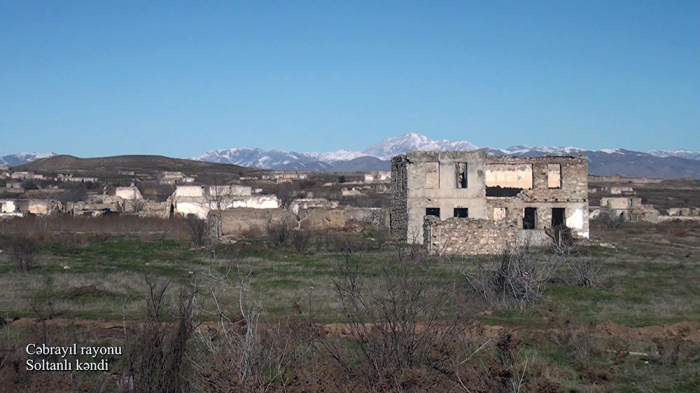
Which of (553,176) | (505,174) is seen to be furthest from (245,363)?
(505,174)

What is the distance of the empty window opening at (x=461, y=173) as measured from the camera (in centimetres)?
3188

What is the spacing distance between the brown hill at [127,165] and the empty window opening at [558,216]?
90.7m

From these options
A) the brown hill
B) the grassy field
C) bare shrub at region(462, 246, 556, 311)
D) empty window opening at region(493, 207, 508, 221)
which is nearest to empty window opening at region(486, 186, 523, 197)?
empty window opening at region(493, 207, 508, 221)

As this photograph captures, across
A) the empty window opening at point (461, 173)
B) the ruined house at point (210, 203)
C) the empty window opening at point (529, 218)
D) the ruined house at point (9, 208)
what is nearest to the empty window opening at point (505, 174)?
the empty window opening at point (529, 218)

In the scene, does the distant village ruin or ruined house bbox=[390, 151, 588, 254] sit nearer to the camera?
the distant village ruin

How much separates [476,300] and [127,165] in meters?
127

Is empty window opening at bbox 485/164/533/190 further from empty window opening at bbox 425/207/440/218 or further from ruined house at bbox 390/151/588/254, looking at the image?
empty window opening at bbox 425/207/440/218

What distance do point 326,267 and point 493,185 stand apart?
59.4 ft

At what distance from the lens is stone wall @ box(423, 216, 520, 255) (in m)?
25.2

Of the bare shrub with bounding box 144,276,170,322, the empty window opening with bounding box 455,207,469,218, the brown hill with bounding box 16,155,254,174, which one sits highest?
the brown hill with bounding box 16,155,254,174

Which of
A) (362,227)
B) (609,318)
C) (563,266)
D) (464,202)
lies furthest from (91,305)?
(362,227)

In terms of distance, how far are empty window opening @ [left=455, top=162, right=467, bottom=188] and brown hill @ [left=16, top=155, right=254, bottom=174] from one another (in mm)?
89857

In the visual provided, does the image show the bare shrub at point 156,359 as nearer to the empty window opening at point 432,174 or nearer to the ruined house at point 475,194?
the ruined house at point 475,194

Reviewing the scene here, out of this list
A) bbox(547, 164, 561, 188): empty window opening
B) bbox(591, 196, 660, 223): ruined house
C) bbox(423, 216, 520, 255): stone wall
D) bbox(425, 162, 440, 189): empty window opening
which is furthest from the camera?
bbox(591, 196, 660, 223): ruined house
